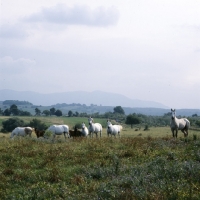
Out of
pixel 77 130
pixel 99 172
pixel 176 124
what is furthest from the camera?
Result: pixel 77 130

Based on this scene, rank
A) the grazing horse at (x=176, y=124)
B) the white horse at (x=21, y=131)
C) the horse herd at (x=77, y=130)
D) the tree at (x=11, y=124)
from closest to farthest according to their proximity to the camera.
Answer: the grazing horse at (x=176, y=124) < the horse herd at (x=77, y=130) < the white horse at (x=21, y=131) < the tree at (x=11, y=124)

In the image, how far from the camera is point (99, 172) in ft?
42.2

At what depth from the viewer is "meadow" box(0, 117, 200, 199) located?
31.6 feet

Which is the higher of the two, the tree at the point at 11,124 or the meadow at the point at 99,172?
the meadow at the point at 99,172

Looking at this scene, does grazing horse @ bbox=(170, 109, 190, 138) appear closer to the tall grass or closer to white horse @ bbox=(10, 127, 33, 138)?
the tall grass

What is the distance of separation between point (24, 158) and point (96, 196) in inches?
319

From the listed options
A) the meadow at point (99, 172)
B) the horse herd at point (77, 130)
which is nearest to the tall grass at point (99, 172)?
the meadow at point (99, 172)

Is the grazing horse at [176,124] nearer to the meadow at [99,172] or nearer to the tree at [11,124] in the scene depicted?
the meadow at [99,172]

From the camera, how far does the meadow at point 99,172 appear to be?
964 cm

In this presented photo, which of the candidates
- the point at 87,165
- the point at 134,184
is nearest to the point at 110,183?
the point at 134,184

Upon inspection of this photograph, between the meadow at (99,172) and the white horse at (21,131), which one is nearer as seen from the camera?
the meadow at (99,172)

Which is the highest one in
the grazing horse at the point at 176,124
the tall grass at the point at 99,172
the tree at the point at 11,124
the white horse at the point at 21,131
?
the grazing horse at the point at 176,124

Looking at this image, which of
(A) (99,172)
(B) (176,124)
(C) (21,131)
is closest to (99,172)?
(A) (99,172)

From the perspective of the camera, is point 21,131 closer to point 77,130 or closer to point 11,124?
point 77,130
